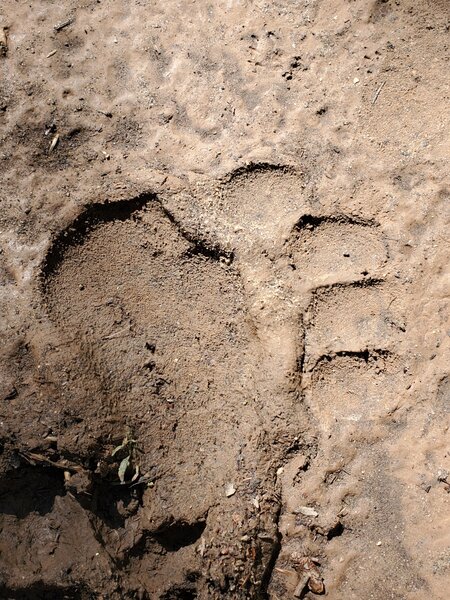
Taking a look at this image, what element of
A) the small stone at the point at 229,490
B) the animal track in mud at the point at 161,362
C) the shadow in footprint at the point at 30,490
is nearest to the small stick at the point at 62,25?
the animal track in mud at the point at 161,362

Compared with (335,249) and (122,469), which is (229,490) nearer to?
(122,469)

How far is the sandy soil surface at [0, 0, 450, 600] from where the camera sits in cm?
243

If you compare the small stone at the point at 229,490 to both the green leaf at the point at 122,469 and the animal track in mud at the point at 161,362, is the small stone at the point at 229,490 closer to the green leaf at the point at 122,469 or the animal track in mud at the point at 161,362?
the animal track in mud at the point at 161,362

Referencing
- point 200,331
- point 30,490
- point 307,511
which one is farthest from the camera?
point 200,331

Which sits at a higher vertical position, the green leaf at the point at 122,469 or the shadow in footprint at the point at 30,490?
the shadow in footprint at the point at 30,490

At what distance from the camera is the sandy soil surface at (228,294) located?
243 cm

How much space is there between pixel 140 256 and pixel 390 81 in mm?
1485

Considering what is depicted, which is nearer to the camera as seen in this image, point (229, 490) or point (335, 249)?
point (229, 490)

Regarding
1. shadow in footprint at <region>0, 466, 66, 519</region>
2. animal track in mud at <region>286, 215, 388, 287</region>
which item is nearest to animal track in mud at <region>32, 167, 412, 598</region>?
animal track in mud at <region>286, 215, 388, 287</region>

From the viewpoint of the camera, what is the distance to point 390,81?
2646mm

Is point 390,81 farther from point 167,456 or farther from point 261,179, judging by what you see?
point 167,456

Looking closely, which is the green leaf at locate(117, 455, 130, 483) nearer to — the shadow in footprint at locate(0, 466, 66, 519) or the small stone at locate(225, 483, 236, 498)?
the shadow in footprint at locate(0, 466, 66, 519)

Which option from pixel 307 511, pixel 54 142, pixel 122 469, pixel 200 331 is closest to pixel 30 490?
pixel 122 469

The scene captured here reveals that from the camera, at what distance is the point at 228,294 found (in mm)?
2633
